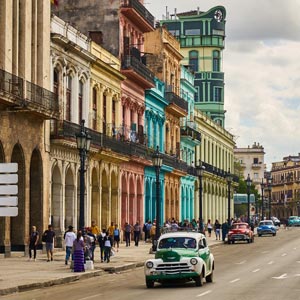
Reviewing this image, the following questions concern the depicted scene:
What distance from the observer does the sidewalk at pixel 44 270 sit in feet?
104

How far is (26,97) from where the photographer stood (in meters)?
44.9

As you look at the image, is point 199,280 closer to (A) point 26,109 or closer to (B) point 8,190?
(B) point 8,190

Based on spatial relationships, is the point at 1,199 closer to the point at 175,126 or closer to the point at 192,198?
the point at 175,126

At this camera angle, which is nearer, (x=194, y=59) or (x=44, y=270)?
(x=44, y=270)

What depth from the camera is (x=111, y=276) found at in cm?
3812

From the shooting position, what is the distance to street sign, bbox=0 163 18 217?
82.1 ft

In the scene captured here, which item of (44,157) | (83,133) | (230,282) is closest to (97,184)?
(44,157)

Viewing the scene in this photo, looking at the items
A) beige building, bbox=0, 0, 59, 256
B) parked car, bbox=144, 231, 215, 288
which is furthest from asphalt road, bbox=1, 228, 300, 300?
beige building, bbox=0, 0, 59, 256

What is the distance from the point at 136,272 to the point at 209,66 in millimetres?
96181

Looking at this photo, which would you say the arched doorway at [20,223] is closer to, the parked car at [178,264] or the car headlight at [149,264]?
the parked car at [178,264]

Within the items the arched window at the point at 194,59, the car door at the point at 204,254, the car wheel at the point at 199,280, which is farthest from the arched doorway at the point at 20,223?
the arched window at the point at 194,59

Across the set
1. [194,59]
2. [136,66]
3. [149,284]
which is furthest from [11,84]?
[194,59]

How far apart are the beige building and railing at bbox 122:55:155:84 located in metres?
17.1

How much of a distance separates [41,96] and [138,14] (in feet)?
76.2
